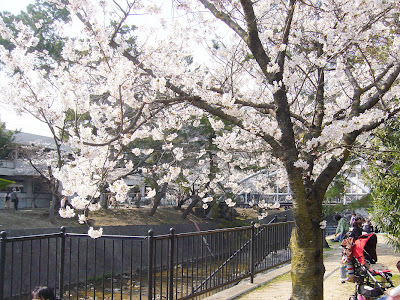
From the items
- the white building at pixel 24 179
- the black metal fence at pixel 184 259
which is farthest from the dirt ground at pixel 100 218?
the white building at pixel 24 179

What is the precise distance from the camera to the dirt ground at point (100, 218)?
57.1 ft

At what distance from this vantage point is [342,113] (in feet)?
24.6

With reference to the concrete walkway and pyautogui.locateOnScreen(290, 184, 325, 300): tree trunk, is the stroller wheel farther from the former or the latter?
pyautogui.locateOnScreen(290, 184, 325, 300): tree trunk

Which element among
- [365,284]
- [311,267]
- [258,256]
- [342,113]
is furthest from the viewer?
[258,256]

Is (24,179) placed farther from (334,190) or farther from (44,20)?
(334,190)

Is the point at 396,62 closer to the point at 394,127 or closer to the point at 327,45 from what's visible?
the point at 327,45

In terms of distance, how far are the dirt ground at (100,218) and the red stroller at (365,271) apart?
1328 cm

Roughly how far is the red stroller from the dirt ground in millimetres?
13282

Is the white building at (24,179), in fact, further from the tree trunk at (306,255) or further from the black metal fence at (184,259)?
the tree trunk at (306,255)

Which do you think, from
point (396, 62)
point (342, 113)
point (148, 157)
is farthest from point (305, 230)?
point (148, 157)

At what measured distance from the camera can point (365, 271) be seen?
685 cm

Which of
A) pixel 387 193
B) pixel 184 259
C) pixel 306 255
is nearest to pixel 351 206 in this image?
pixel 387 193

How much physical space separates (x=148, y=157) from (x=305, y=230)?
17610mm

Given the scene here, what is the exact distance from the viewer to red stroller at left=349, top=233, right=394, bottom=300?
6.57 m
